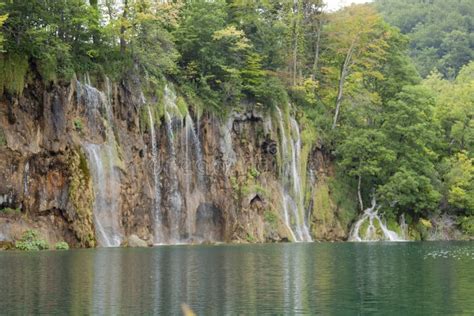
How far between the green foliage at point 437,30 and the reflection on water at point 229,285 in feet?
277

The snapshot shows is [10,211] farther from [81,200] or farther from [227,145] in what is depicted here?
[227,145]

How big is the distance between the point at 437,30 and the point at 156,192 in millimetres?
91410

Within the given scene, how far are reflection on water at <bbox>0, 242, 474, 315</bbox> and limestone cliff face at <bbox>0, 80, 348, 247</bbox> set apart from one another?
6.72 metres

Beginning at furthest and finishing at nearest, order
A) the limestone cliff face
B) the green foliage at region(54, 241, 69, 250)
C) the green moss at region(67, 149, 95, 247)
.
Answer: the green moss at region(67, 149, 95, 247), the limestone cliff face, the green foliage at region(54, 241, 69, 250)

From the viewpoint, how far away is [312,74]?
5988cm

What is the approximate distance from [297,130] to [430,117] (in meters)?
11.7

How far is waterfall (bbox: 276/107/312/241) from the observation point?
169ft

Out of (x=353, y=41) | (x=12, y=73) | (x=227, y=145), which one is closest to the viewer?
(x=12, y=73)

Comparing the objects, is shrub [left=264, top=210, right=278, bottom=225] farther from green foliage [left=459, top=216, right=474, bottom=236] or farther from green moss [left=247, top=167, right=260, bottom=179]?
green foliage [left=459, top=216, right=474, bottom=236]

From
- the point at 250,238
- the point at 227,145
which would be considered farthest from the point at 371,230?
the point at 227,145

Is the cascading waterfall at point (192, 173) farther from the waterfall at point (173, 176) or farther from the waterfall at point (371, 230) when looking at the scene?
the waterfall at point (371, 230)

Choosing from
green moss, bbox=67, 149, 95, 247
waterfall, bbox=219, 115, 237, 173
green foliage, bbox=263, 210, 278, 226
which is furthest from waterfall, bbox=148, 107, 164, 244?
green foliage, bbox=263, 210, 278, 226

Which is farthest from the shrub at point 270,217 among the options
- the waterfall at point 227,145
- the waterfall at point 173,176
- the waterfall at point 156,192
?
the waterfall at point 156,192

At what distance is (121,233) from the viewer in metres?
40.6
